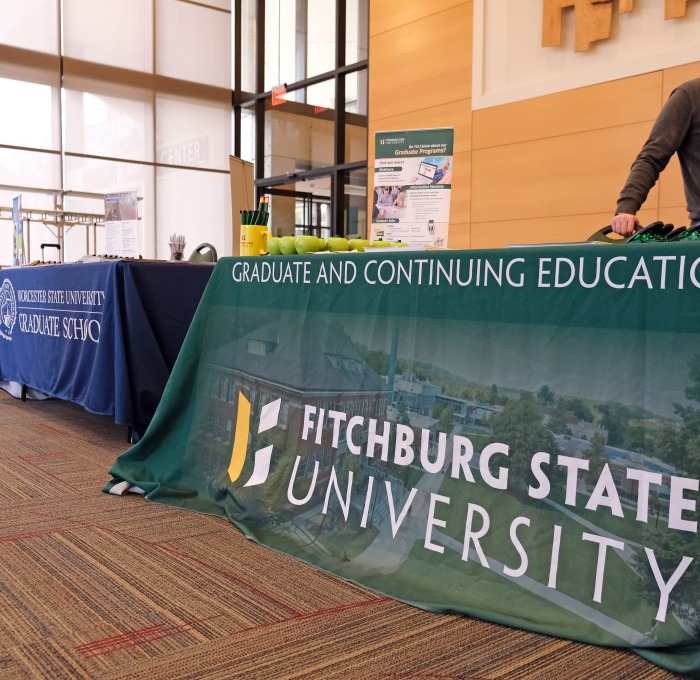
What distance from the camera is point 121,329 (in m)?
2.94

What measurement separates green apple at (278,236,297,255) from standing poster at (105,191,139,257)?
141 centimetres

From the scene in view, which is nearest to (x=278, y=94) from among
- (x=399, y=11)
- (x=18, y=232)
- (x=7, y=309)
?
(x=399, y=11)

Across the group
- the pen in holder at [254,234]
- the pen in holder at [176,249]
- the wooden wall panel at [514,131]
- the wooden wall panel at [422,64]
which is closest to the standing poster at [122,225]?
the pen in holder at [176,249]

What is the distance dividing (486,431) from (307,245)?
2.64 feet

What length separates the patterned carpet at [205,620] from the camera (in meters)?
1.23

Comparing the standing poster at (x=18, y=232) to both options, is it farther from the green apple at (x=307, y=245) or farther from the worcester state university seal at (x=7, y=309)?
the green apple at (x=307, y=245)

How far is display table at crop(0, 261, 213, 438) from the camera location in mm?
2963

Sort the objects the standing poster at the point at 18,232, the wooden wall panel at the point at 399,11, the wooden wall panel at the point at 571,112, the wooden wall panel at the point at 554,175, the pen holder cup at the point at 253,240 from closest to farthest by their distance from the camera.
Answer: the pen holder cup at the point at 253,240 < the wooden wall panel at the point at 571,112 < the wooden wall panel at the point at 554,175 < the standing poster at the point at 18,232 < the wooden wall panel at the point at 399,11

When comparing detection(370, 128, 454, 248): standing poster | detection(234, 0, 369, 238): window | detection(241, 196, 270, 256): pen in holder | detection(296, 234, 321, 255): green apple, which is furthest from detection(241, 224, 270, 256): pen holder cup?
detection(234, 0, 369, 238): window

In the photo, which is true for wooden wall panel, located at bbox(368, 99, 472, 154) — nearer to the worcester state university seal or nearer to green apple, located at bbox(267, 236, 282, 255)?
the worcester state university seal

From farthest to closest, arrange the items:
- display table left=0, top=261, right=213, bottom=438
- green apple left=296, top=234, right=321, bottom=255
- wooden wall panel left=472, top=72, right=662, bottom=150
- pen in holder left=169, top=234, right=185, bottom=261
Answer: wooden wall panel left=472, top=72, right=662, bottom=150 < pen in holder left=169, top=234, right=185, bottom=261 < display table left=0, top=261, right=213, bottom=438 < green apple left=296, top=234, right=321, bottom=255

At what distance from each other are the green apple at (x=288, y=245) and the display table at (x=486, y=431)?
0.26 feet

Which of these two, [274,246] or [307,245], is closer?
[307,245]

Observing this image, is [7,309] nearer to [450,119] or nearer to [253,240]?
A: [253,240]
